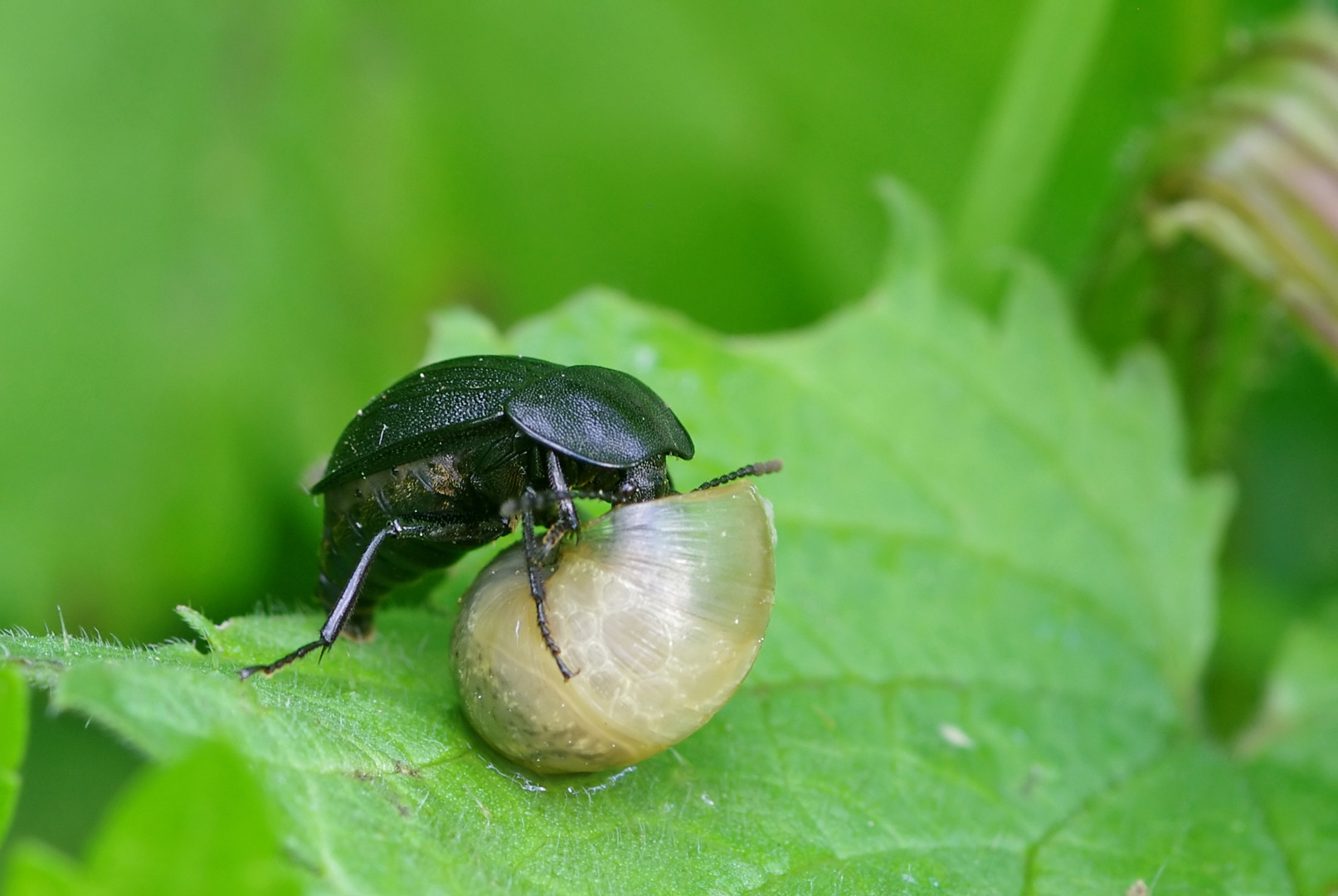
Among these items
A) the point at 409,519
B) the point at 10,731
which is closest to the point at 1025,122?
the point at 409,519

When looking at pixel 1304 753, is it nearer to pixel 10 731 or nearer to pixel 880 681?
pixel 880 681

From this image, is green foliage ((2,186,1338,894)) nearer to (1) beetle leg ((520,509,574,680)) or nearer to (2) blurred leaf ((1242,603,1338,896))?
(2) blurred leaf ((1242,603,1338,896))

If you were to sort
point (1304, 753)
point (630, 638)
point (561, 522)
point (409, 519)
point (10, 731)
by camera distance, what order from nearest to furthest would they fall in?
point (10, 731), point (630, 638), point (561, 522), point (409, 519), point (1304, 753)


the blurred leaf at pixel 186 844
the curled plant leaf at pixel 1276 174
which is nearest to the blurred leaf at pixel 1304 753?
the curled plant leaf at pixel 1276 174

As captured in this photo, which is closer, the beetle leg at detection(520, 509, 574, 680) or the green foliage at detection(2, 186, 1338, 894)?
the green foliage at detection(2, 186, 1338, 894)

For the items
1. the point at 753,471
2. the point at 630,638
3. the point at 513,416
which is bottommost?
the point at 630,638

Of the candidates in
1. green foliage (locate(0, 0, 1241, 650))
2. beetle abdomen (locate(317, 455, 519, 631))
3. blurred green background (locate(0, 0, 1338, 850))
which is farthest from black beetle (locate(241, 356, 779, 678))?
green foliage (locate(0, 0, 1241, 650))
